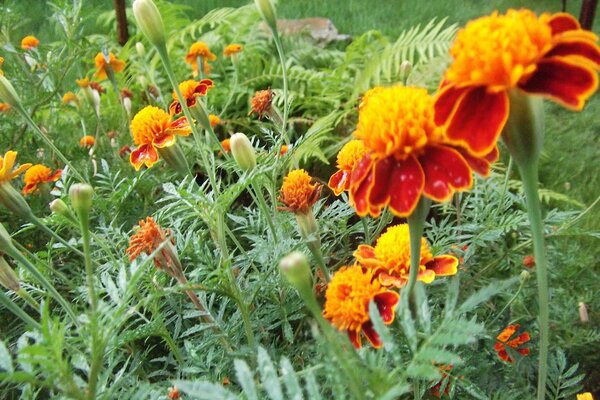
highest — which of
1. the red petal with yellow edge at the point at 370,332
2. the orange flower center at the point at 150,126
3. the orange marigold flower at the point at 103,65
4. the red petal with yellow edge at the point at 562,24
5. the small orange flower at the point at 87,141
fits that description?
the red petal with yellow edge at the point at 562,24

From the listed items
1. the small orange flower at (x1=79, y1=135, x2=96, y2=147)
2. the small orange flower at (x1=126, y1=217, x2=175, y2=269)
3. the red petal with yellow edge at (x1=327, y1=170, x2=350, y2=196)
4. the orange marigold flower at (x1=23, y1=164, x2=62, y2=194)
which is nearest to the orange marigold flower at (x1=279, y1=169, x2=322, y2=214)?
the red petal with yellow edge at (x1=327, y1=170, x2=350, y2=196)

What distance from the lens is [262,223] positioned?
0.85m

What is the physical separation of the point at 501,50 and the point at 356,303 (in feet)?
0.80

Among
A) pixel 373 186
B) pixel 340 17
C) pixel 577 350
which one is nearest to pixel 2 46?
pixel 373 186

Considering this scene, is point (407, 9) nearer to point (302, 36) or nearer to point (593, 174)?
point (302, 36)

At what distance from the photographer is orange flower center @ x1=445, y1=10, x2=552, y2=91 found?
33 centimetres

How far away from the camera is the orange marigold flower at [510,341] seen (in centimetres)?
70

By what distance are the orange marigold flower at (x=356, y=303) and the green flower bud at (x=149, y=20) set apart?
0.34 metres

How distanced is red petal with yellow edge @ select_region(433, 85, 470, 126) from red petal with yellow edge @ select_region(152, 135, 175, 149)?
0.45 meters

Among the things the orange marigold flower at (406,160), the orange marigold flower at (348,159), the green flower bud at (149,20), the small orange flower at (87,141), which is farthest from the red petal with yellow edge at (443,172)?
the small orange flower at (87,141)

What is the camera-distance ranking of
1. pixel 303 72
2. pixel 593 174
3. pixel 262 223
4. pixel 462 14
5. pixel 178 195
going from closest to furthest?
pixel 178 195 → pixel 262 223 → pixel 593 174 → pixel 303 72 → pixel 462 14

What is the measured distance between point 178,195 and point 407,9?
2820 millimetres

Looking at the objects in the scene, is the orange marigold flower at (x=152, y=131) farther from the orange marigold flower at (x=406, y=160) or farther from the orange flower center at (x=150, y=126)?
the orange marigold flower at (x=406, y=160)

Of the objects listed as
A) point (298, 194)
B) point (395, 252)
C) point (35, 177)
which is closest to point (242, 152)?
point (298, 194)
